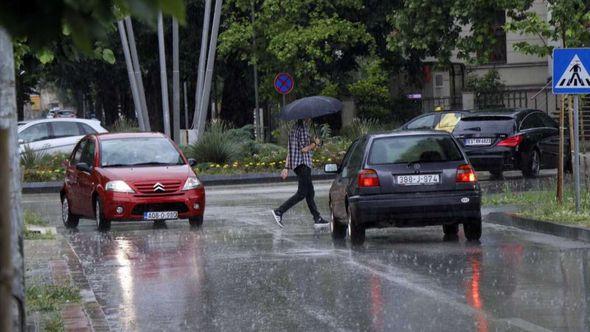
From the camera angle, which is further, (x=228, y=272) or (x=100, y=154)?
(x=100, y=154)

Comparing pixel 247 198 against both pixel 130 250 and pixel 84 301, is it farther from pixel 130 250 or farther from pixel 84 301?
pixel 84 301

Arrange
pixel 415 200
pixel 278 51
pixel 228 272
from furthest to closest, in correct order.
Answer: pixel 278 51 < pixel 415 200 < pixel 228 272

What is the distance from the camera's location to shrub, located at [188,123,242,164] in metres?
33.4

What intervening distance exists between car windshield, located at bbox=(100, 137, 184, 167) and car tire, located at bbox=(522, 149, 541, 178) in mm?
10677

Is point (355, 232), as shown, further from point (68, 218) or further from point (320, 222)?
point (68, 218)

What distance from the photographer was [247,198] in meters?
25.4

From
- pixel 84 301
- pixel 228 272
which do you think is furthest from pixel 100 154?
pixel 84 301

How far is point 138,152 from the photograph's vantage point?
63.6ft

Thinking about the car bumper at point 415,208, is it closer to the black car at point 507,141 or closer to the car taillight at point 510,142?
the black car at point 507,141

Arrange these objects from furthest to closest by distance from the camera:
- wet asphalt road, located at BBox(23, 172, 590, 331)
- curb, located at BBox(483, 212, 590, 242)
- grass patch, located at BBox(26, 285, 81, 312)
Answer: curb, located at BBox(483, 212, 590, 242), grass patch, located at BBox(26, 285, 81, 312), wet asphalt road, located at BBox(23, 172, 590, 331)

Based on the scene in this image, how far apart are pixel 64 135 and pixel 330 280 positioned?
2342 centimetres

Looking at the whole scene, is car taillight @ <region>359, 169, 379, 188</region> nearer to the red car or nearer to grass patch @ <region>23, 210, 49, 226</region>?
the red car

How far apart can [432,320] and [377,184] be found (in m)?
5.83

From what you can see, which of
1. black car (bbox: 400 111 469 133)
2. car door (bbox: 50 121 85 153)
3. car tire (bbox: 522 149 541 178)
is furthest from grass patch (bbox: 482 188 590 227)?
car door (bbox: 50 121 85 153)
